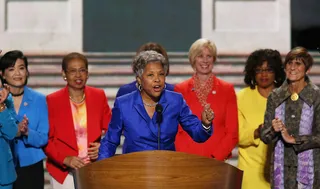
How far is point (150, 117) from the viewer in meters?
5.48

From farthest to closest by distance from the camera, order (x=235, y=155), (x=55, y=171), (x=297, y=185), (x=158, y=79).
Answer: (x=235, y=155) → (x=55, y=171) → (x=297, y=185) → (x=158, y=79)

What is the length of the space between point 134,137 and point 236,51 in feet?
15.5

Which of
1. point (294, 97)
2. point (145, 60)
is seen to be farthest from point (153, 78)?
point (294, 97)

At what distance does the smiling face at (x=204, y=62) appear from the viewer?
265 inches

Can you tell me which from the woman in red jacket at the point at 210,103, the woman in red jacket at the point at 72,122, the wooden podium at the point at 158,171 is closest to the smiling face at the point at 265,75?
the woman in red jacket at the point at 210,103

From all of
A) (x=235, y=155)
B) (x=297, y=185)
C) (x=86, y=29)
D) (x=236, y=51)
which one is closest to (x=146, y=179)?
(x=297, y=185)

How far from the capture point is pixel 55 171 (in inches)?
259

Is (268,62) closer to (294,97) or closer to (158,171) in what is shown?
(294,97)

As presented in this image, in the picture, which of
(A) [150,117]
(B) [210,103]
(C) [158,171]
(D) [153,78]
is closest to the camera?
(C) [158,171]

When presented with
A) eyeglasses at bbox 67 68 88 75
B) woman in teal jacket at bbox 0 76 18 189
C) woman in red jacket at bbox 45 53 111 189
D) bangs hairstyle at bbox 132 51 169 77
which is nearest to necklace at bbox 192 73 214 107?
woman in red jacket at bbox 45 53 111 189

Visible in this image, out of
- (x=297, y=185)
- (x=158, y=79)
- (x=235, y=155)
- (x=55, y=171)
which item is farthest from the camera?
(x=235, y=155)

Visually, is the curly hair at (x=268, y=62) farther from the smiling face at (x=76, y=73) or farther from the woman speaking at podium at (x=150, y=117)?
the woman speaking at podium at (x=150, y=117)

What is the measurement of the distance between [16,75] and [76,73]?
1.41ft

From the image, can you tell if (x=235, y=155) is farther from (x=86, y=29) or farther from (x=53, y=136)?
(x=86, y=29)
